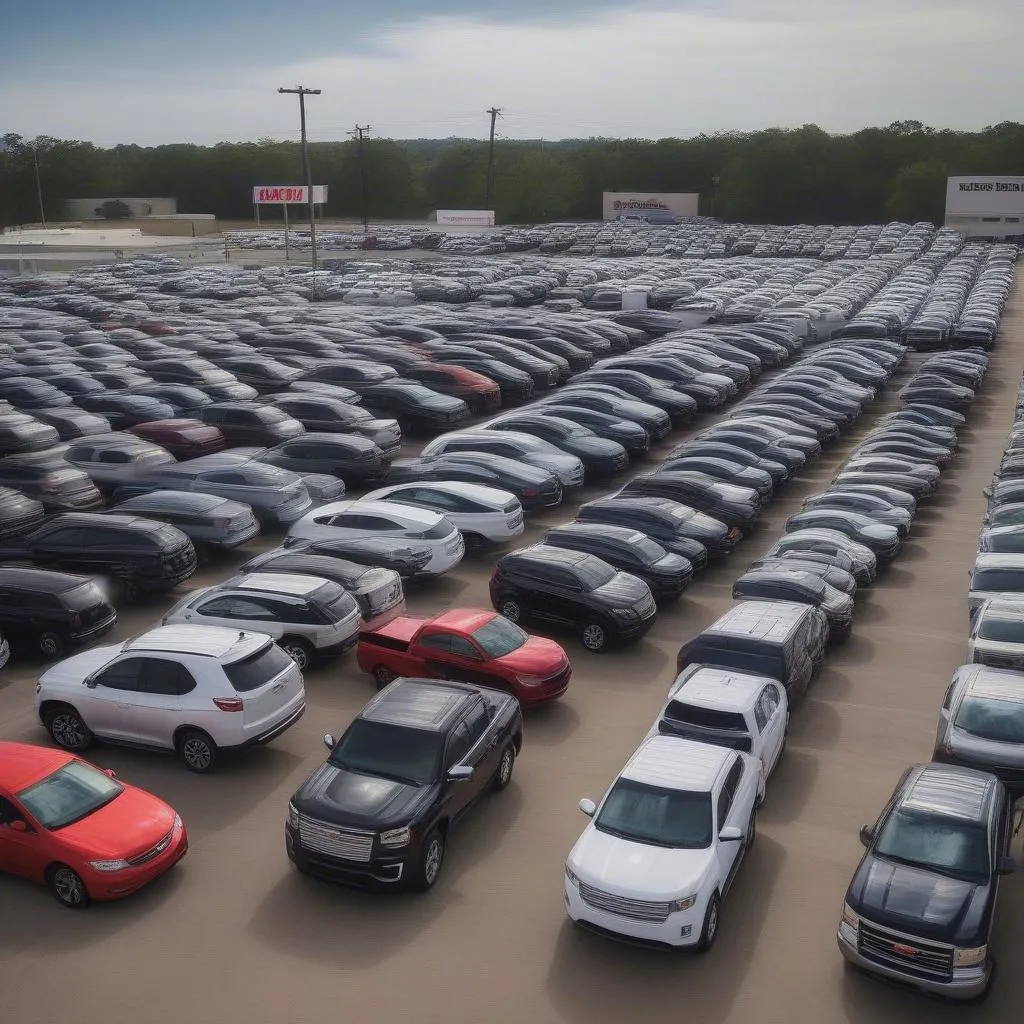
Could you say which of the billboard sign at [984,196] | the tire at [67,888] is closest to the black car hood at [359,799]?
the tire at [67,888]

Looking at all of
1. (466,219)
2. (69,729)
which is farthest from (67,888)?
(466,219)

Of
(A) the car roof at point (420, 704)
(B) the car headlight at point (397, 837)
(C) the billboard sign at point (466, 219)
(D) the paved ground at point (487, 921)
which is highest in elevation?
(C) the billboard sign at point (466, 219)

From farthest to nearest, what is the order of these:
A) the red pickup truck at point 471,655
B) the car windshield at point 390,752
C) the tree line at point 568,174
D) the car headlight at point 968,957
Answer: the tree line at point 568,174 < the red pickup truck at point 471,655 < the car windshield at point 390,752 < the car headlight at point 968,957

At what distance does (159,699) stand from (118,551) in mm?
5531

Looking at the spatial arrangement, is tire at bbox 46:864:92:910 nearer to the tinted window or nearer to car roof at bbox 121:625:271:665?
the tinted window

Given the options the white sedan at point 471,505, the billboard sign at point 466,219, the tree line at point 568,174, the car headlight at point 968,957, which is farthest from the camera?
the tree line at point 568,174

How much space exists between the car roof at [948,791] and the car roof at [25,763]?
7.34 meters

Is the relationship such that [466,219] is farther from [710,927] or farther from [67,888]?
[710,927]

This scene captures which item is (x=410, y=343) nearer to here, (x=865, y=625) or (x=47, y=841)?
(x=865, y=625)

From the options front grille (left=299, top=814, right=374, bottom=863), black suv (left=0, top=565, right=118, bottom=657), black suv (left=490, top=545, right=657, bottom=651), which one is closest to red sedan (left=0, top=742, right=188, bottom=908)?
front grille (left=299, top=814, right=374, bottom=863)

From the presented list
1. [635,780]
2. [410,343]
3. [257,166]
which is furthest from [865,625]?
[257,166]

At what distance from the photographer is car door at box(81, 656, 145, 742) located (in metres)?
11.8

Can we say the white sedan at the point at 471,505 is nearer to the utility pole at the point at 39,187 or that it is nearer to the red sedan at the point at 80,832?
the red sedan at the point at 80,832

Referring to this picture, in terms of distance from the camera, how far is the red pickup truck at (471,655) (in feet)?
42.5
